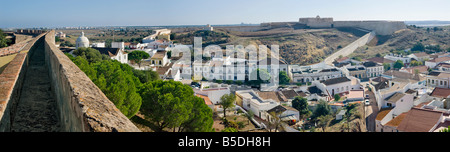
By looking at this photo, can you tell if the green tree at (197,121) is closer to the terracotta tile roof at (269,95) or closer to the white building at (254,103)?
the white building at (254,103)

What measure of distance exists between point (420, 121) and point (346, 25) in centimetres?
4026

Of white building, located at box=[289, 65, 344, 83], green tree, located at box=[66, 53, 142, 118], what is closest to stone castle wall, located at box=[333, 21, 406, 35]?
white building, located at box=[289, 65, 344, 83]

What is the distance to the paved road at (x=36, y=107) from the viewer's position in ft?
12.3

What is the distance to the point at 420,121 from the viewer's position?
10172 millimetres

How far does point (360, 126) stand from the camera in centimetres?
1225

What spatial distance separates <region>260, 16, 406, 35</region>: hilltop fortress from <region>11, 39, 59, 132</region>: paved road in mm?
44105

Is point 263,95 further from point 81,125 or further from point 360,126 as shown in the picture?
point 81,125

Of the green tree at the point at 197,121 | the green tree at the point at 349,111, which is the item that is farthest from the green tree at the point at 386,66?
the green tree at the point at 197,121

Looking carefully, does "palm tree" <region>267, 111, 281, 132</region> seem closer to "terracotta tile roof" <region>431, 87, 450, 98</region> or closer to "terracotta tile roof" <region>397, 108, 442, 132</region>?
"terracotta tile roof" <region>397, 108, 442, 132</region>

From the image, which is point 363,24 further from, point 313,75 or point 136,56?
point 136,56

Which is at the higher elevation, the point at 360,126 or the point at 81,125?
the point at 81,125

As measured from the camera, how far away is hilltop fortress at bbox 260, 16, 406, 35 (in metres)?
42.2
